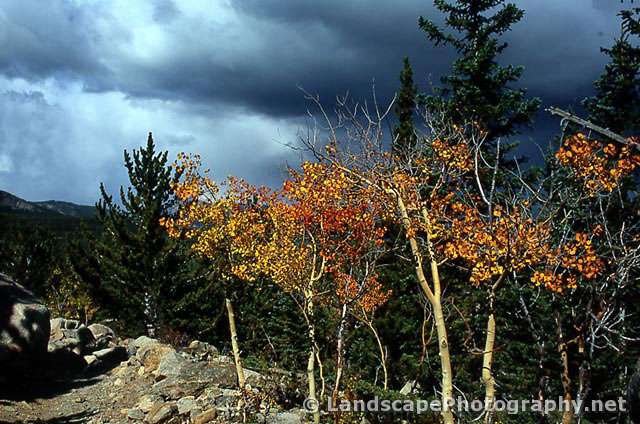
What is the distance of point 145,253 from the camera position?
2369cm

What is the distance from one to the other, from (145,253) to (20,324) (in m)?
7.68

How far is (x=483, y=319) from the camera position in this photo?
17188 millimetres

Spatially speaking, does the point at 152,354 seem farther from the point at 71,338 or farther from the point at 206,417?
the point at 206,417

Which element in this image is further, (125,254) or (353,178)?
(125,254)

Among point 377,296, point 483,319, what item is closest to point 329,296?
point 377,296

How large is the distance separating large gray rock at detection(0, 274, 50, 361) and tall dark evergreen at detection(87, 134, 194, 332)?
6595 mm

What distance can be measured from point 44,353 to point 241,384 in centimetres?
668

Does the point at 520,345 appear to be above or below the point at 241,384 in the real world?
above

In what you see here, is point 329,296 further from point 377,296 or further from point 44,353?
point 44,353

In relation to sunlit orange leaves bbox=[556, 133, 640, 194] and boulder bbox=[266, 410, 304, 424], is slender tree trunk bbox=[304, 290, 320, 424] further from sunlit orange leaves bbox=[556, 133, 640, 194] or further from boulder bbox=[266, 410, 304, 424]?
sunlit orange leaves bbox=[556, 133, 640, 194]

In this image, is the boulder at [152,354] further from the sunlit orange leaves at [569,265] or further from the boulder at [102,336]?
the sunlit orange leaves at [569,265]

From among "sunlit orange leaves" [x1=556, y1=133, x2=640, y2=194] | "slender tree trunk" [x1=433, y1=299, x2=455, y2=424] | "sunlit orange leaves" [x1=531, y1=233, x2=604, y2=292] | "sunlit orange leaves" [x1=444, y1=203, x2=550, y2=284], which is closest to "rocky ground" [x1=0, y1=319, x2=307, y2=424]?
"slender tree trunk" [x1=433, y1=299, x2=455, y2=424]

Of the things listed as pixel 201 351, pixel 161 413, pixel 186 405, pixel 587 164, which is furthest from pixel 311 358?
pixel 201 351

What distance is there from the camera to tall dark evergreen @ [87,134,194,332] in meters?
23.7
